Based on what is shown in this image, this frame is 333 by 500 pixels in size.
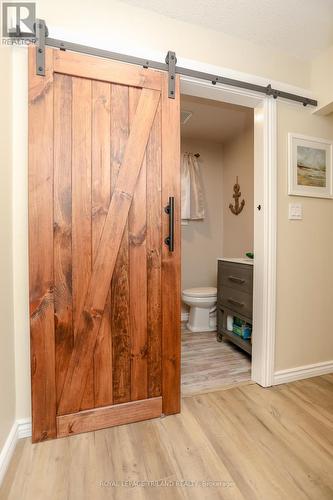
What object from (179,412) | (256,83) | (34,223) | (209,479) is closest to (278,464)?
(209,479)

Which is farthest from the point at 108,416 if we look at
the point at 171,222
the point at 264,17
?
the point at 264,17

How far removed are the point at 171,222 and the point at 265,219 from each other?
29.7 inches

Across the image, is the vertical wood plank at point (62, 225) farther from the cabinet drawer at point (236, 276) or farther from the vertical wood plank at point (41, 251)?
the cabinet drawer at point (236, 276)

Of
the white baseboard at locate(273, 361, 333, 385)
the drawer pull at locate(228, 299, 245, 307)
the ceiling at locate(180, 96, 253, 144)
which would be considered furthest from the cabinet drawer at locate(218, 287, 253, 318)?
the ceiling at locate(180, 96, 253, 144)

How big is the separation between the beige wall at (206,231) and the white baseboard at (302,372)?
1700 mm

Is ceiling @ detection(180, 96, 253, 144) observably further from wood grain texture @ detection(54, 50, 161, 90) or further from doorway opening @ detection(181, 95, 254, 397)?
wood grain texture @ detection(54, 50, 161, 90)

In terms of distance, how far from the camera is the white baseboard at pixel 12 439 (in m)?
1.09

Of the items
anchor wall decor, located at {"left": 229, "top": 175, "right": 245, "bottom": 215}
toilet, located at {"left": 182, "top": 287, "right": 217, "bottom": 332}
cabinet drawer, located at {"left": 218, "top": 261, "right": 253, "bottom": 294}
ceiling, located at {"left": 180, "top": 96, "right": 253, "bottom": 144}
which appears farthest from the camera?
anchor wall decor, located at {"left": 229, "top": 175, "right": 245, "bottom": 215}

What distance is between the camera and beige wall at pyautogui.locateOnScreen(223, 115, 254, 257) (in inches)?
117

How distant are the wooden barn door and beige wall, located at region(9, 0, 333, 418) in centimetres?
10

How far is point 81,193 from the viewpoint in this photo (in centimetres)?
131

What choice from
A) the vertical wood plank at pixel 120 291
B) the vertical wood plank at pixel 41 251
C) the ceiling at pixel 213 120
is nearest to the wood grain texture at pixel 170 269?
the vertical wood plank at pixel 120 291

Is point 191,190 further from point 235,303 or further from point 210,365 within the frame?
point 210,365

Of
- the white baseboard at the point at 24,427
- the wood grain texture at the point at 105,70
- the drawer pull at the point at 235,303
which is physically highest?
the wood grain texture at the point at 105,70
